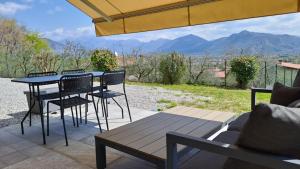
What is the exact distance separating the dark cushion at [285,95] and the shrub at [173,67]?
7.15m

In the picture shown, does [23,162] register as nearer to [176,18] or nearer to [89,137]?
[89,137]

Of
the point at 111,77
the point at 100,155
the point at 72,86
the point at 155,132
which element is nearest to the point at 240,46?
the point at 111,77

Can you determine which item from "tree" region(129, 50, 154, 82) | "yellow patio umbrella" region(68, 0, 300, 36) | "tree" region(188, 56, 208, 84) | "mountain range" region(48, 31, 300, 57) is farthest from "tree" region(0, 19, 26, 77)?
"yellow patio umbrella" region(68, 0, 300, 36)

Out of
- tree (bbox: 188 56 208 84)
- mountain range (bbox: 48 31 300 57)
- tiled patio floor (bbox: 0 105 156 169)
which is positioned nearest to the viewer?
tiled patio floor (bbox: 0 105 156 169)

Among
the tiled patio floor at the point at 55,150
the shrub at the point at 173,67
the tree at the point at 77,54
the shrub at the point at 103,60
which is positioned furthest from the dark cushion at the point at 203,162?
the tree at the point at 77,54

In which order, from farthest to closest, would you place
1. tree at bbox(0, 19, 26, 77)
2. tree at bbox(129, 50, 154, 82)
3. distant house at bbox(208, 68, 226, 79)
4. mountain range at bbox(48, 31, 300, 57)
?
tree at bbox(0, 19, 26, 77) < tree at bbox(129, 50, 154, 82) < distant house at bbox(208, 68, 226, 79) < mountain range at bbox(48, 31, 300, 57)

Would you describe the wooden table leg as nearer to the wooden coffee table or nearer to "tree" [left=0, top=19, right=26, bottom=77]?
the wooden coffee table

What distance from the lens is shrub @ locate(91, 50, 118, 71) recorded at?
35.2 feet

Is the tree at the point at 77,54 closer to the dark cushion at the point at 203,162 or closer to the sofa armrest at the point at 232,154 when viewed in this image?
the dark cushion at the point at 203,162

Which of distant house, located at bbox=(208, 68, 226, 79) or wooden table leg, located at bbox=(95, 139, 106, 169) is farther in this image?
distant house, located at bbox=(208, 68, 226, 79)

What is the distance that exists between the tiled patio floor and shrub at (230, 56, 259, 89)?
5.70 m

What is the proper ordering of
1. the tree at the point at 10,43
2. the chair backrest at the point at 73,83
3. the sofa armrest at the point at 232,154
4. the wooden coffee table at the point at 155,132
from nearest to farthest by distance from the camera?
the sofa armrest at the point at 232,154, the wooden coffee table at the point at 155,132, the chair backrest at the point at 73,83, the tree at the point at 10,43

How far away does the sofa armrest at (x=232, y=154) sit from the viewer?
1229 millimetres

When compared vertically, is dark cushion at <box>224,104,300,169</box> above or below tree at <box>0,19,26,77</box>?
below
